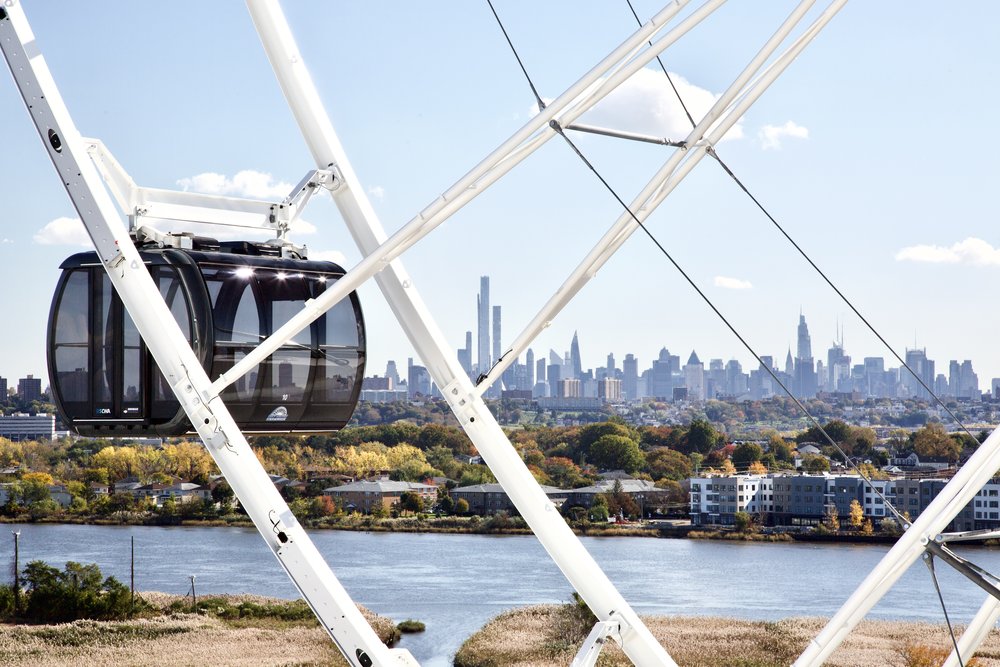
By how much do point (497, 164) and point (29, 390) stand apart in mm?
73217

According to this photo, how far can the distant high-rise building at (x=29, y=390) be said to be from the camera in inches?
2862

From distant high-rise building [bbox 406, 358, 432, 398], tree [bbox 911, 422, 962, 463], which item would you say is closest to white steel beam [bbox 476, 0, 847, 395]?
tree [bbox 911, 422, 962, 463]

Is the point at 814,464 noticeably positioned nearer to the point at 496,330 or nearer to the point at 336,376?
the point at 496,330

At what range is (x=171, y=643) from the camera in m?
34.6

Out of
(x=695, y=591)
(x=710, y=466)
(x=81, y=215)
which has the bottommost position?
(x=695, y=591)

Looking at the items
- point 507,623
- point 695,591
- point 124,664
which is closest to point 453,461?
point 695,591

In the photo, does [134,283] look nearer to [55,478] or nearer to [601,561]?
[601,561]

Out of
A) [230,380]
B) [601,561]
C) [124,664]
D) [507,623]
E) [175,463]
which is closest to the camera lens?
[230,380]

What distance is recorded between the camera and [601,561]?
51.3m

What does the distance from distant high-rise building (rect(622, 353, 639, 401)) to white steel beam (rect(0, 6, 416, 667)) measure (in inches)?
3374

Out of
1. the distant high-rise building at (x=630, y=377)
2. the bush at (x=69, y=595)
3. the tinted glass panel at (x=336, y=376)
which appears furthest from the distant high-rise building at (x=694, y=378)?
the tinted glass panel at (x=336, y=376)

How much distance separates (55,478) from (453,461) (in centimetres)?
2061

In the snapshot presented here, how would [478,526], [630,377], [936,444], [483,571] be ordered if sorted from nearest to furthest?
1. [483,571]
2. [478,526]
3. [936,444]
4. [630,377]

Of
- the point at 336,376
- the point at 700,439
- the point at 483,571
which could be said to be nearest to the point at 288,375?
the point at 336,376
